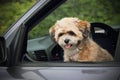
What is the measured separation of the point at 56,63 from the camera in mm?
3012

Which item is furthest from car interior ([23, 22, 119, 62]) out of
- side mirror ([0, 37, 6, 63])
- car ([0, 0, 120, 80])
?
side mirror ([0, 37, 6, 63])

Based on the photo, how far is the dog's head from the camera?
9.86 feet

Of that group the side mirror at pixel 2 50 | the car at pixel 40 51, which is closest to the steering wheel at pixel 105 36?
the car at pixel 40 51

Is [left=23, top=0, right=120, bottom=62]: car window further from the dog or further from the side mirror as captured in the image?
the side mirror

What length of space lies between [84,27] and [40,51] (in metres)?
0.34

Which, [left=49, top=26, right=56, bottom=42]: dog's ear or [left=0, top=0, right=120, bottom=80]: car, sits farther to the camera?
[left=49, top=26, right=56, bottom=42]: dog's ear

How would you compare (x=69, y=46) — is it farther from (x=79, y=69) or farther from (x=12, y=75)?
(x=12, y=75)

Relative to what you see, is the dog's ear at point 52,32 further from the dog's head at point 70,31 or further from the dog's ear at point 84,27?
the dog's ear at point 84,27

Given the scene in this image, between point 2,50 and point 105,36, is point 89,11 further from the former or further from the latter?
point 2,50

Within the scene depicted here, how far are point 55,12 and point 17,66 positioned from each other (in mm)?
415

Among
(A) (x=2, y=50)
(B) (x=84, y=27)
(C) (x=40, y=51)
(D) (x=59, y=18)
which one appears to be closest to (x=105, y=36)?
(B) (x=84, y=27)

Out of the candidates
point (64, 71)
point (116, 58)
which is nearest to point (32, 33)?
point (64, 71)

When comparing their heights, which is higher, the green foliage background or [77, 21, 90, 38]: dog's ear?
the green foliage background

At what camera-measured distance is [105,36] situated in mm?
3098
